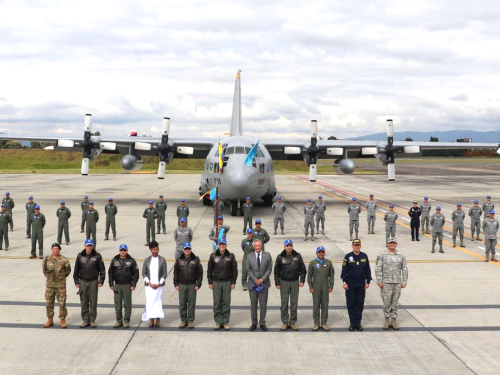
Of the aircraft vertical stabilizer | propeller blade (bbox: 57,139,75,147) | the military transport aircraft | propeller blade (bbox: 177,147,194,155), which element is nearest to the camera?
the military transport aircraft

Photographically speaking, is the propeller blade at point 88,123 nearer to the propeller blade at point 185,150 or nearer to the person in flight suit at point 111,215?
the propeller blade at point 185,150

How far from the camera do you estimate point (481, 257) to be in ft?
50.8

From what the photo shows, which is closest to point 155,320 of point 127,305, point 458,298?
point 127,305

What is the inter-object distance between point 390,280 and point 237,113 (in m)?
24.9

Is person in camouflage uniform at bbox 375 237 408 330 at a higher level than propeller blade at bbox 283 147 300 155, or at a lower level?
lower

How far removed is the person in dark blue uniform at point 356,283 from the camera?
904 cm

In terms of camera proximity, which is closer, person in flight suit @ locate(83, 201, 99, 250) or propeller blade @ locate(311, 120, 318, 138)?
person in flight suit @ locate(83, 201, 99, 250)

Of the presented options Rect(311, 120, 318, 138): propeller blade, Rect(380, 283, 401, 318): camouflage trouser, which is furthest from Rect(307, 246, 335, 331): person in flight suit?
Rect(311, 120, 318, 138): propeller blade

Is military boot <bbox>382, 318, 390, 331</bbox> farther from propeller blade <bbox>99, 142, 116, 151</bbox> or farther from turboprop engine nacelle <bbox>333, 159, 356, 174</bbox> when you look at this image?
propeller blade <bbox>99, 142, 116, 151</bbox>

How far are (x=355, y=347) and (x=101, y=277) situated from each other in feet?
15.1

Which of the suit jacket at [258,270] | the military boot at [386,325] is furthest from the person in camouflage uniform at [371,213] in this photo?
the suit jacket at [258,270]

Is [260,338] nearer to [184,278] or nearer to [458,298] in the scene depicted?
[184,278]

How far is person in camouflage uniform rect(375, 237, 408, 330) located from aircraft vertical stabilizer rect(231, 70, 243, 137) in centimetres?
2352

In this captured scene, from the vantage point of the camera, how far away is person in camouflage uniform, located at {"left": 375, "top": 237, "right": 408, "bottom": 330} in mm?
9094
